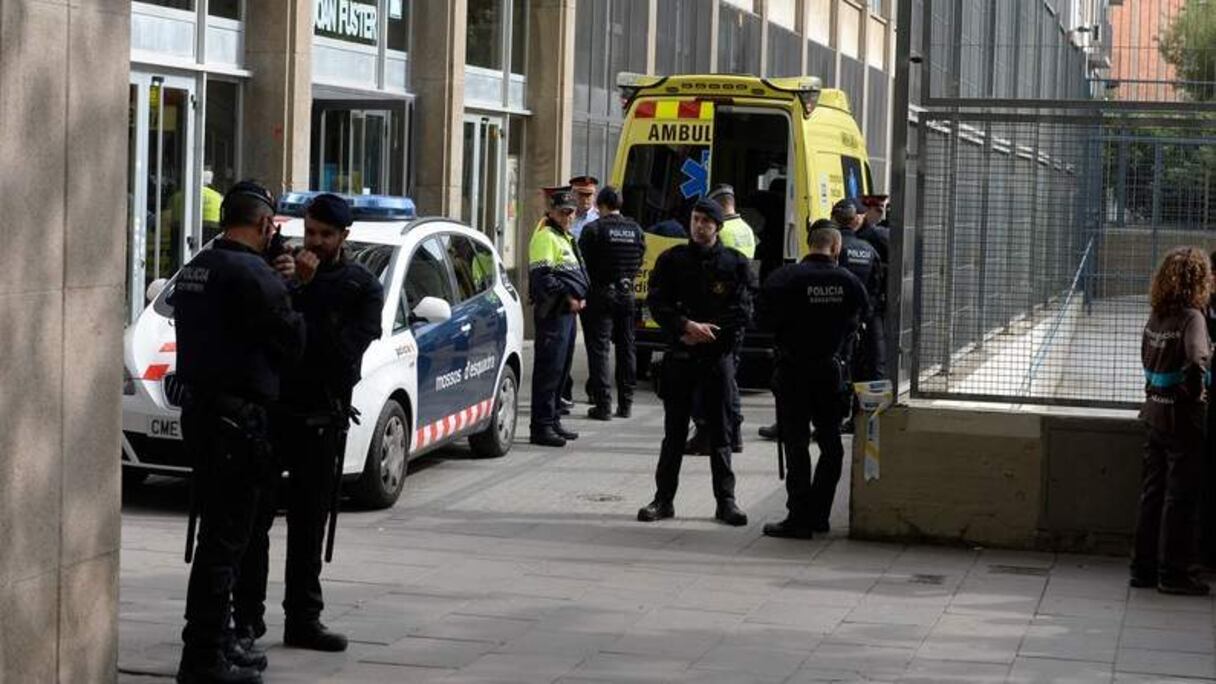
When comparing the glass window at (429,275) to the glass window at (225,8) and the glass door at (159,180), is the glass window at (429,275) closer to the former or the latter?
the glass door at (159,180)

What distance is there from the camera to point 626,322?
56.6 feet

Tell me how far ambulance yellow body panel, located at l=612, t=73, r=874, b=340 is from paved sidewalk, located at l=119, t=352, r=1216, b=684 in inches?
255

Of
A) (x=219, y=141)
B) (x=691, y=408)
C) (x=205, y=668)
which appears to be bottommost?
(x=205, y=668)

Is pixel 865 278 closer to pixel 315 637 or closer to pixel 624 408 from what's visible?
pixel 624 408

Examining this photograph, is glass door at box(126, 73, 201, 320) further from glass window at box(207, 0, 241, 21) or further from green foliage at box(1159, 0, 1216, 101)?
green foliage at box(1159, 0, 1216, 101)

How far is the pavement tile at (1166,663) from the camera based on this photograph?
855 cm

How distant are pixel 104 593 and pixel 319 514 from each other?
1324mm

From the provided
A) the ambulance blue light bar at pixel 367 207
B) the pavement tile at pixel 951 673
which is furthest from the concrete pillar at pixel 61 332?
the ambulance blue light bar at pixel 367 207

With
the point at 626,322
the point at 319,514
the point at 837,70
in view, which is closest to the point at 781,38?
the point at 837,70

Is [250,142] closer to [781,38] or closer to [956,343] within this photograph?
[956,343]

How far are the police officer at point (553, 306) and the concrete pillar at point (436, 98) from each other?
20.3ft

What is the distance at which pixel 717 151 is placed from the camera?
779 inches

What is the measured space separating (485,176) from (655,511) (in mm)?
12612

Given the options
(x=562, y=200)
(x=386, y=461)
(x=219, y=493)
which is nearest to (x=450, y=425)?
(x=386, y=461)
